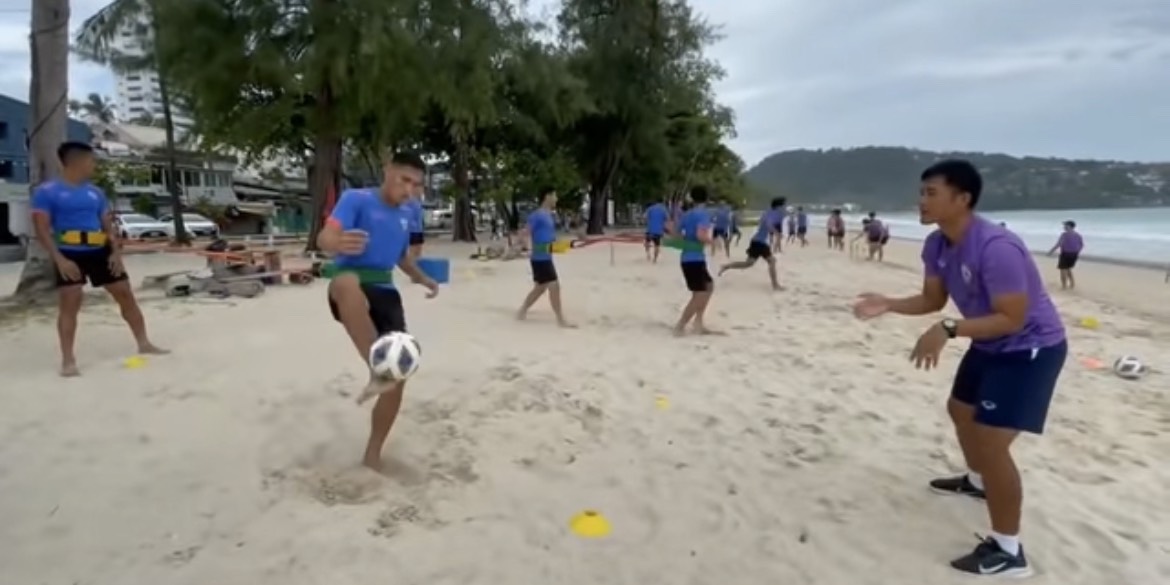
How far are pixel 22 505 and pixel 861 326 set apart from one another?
7682mm

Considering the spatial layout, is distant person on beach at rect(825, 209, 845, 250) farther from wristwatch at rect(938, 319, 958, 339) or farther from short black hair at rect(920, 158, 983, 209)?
wristwatch at rect(938, 319, 958, 339)

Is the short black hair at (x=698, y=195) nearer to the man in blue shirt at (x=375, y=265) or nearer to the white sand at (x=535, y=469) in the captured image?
the white sand at (x=535, y=469)

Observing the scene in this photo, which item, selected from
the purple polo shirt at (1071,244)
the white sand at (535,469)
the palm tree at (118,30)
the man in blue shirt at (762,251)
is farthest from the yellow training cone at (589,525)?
the palm tree at (118,30)

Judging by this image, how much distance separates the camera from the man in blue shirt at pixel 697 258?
8062mm

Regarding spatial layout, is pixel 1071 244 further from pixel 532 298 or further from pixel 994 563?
pixel 994 563

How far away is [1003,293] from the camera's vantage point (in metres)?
2.78

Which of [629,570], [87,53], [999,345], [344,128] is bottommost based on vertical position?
[629,570]

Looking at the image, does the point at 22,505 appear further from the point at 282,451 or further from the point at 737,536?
the point at 737,536

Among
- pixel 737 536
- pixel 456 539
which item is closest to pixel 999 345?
pixel 737 536

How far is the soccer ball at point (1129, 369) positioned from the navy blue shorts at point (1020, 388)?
4468mm

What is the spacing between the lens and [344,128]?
18250 mm

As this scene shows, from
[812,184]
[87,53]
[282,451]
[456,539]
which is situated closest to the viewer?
[456,539]

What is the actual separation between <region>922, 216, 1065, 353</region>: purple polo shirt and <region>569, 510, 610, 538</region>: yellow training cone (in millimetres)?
1676

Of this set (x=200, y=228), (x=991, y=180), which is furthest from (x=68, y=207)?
(x=991, y=180)
